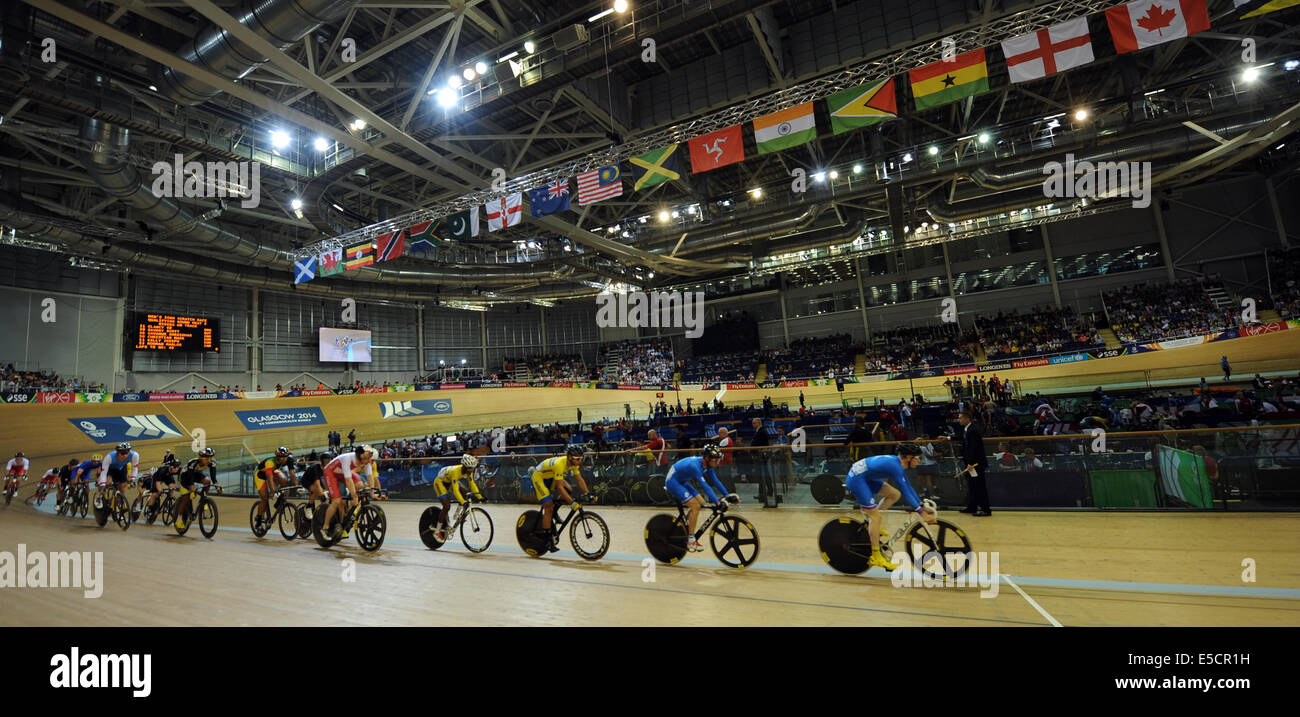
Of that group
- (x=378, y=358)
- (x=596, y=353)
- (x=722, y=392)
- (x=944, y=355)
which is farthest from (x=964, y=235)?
(x=378, y=358)

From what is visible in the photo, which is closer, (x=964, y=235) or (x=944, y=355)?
(x=964, y=235)

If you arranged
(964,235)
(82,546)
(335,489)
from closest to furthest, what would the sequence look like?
(335,489), (82,546), (964,235)

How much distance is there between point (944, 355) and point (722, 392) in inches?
435

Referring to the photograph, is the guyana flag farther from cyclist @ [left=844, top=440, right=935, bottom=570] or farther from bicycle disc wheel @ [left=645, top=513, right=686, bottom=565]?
bicycle disc wheel @ [left=645, top=513, right=686, bottom=565]

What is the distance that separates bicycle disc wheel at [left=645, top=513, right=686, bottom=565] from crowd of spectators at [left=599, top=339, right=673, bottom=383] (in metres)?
24.7

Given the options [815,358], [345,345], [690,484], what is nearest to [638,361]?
[815,358]

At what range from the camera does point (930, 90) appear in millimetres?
8516

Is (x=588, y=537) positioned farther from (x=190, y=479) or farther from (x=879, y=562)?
(x=190, y=479)

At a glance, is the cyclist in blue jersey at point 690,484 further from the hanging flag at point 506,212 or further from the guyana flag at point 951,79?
the hanging flag at point 506,212

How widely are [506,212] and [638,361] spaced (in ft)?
74.8

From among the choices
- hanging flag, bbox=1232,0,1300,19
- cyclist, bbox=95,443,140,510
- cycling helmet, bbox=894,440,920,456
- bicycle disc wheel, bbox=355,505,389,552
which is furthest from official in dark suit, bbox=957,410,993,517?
cyclist, bbox=95,443,140,510

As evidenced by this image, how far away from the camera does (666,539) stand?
214 inches

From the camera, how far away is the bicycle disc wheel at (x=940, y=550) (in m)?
4.30

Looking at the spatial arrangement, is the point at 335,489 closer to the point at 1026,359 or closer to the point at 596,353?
the point at 1026,359
